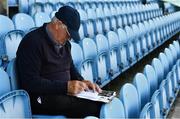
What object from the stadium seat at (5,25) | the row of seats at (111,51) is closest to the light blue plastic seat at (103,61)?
the row of seats at (111,51)

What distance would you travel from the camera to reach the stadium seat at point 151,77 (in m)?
2.37

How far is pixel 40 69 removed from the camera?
1827 millimetres

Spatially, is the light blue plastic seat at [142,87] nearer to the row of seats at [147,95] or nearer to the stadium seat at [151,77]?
the row of seats at [147,95]

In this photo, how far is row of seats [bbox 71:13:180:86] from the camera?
8.94 feet

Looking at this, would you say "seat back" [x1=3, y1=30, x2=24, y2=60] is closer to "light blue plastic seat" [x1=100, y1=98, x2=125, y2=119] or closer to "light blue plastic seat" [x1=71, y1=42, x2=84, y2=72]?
"light blue plastic seat" [x1=71, y1=42, x2=84, y2=72]

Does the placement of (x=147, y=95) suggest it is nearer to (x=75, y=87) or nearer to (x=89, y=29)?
(x=75, y=87)

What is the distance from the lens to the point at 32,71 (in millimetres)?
1751

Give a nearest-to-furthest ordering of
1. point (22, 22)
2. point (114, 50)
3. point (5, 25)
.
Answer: point (5, 25) → point (22, 22) → point (114, 50)

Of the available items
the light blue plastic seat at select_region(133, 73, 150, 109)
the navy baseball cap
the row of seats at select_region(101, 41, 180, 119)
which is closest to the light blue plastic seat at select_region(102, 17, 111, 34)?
the row of seats at select_region(101, 41, 180, 119)

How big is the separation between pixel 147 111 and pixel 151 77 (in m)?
0.67

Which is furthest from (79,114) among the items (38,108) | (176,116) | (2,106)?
(176,116)

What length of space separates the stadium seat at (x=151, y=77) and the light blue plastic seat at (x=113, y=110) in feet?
2.26

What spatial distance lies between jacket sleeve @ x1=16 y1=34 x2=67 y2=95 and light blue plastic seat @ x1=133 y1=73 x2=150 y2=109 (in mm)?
478

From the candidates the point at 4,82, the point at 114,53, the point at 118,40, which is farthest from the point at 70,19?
the point at 118,40
